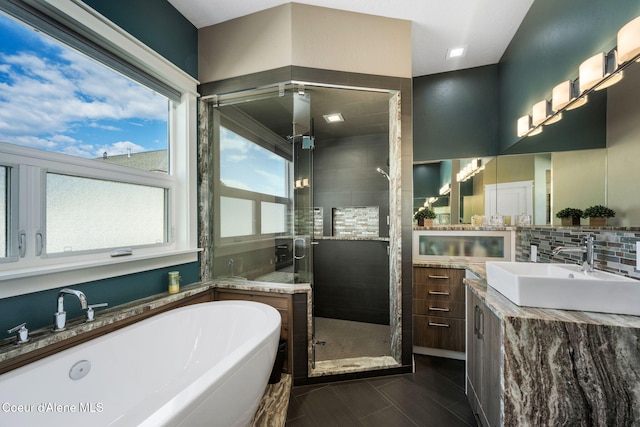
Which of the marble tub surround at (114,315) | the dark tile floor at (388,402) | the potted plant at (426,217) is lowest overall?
the dark tile floor at (388,402)

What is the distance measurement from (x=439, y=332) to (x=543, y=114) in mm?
1967

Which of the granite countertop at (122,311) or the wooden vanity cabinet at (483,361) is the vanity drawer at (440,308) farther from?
the granite countertop at (122,311)

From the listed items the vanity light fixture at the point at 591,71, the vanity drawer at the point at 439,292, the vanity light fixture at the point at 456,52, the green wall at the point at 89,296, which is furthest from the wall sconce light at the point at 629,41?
the green wall at the point at 89,296

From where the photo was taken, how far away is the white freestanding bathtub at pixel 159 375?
38.2 inches

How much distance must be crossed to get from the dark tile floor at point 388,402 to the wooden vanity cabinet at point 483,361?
20 cm

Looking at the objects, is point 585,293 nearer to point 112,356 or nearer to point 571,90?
point 571,90

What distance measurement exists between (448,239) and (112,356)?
2.79m

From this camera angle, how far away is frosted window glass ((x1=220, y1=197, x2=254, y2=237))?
236cm

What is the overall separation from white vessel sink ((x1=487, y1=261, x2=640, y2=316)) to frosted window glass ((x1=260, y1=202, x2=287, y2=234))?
1.64 m

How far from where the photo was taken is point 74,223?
1488 mm

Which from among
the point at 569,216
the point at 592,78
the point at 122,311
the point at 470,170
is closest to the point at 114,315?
the point at 122,311

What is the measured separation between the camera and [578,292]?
1106 millimetres

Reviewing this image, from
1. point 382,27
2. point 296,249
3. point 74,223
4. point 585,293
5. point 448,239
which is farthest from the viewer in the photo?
point 448,239

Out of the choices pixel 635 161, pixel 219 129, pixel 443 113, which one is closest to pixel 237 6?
pixel 219 129
